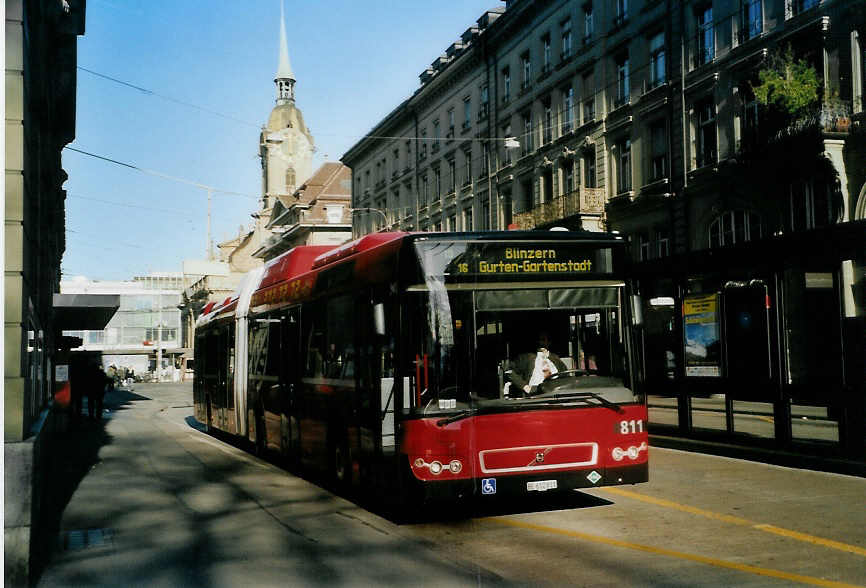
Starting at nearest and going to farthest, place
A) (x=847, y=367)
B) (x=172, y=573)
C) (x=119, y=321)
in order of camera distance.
Answer: (x=172, y=573)
(x=847, y=367)
(x=119, y=321)

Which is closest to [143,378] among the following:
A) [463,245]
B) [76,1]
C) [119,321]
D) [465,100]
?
[119,321]

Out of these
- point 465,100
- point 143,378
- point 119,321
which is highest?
point 465,100

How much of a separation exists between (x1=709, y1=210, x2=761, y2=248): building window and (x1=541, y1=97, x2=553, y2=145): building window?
11.7 m

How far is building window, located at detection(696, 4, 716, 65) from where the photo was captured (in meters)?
30.2

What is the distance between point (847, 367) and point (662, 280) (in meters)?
4.28

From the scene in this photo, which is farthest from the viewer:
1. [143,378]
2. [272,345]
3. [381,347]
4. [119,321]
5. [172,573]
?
[119,321]

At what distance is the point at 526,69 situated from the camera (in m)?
42.4

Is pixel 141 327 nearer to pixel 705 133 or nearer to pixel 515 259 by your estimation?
pixel 705 133

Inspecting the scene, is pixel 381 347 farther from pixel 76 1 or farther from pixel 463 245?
pixel 76 1

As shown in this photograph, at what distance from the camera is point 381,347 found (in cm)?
905

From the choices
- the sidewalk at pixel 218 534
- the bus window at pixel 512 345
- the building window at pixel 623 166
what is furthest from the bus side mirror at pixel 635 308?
the building window at pixel 623 166

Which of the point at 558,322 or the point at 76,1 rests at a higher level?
the point at 76,1

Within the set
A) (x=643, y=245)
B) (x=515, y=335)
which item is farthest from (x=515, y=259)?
(x=643, y=245)

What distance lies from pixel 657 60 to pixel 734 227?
7.51 metres
